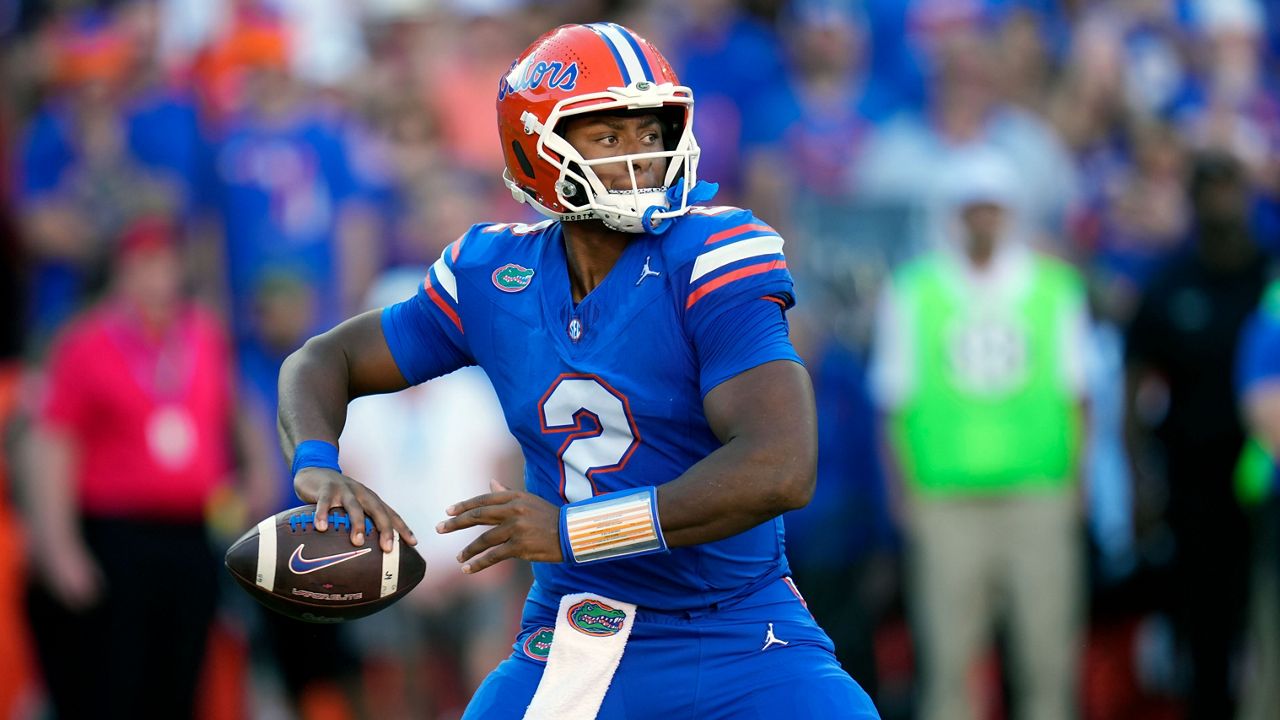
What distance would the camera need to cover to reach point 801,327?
8.34 meters

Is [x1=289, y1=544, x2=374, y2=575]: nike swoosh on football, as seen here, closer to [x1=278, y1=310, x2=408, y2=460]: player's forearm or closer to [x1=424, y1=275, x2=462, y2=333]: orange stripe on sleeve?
[x1=278, y1=310, x2=408, y2=460]: player's forearm

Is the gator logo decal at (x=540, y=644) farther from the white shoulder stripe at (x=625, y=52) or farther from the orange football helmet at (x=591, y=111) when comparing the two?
the white shoulder stripe at (x=625, y=52)

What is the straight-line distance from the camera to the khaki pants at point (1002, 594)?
795cm

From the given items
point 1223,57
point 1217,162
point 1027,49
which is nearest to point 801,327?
point 1217,162

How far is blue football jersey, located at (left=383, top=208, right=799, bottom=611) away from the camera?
388 cm

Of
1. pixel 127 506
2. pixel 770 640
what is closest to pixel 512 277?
pixel 770 640

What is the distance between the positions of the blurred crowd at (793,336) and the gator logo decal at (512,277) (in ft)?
13.5

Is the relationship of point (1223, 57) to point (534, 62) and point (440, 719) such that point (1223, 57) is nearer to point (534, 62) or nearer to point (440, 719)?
point (440, 719)

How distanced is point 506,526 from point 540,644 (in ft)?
1.83

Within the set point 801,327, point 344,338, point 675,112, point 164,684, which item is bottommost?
point 164,684

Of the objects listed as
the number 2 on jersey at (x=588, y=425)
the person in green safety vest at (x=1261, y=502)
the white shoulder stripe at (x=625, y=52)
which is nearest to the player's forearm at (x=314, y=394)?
the number 2 on jersey at (x=588, y=425)

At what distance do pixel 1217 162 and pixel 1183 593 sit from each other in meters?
2.08

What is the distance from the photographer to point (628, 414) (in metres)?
3.92

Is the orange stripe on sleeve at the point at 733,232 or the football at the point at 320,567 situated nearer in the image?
the football at the point at 320,567
